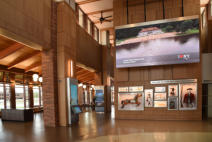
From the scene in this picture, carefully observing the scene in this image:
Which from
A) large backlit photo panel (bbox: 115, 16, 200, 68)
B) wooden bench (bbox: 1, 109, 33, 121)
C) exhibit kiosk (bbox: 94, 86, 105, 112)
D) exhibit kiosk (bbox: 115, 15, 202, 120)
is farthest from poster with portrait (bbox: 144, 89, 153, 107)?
wooden bench (bbox: 1, 109, 33, 121)

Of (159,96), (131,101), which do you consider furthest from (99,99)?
(159,96)

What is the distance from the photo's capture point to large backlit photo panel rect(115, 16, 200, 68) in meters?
8.21

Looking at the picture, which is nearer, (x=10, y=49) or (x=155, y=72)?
(x=10, y=49)

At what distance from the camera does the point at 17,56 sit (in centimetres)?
1079

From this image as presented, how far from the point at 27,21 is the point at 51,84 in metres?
3.08

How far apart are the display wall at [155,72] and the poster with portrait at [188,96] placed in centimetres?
16

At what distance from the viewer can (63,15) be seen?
8148 mm

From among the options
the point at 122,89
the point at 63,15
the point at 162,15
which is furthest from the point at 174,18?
the point at 63,15

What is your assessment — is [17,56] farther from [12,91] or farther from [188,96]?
[188,96]

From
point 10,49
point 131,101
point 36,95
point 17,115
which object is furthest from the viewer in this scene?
point 36,95

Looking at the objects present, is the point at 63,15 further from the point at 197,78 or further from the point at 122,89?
the point at 197,78

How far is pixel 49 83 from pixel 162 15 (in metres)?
7.44

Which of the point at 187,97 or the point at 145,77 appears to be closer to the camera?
the point at 187,97

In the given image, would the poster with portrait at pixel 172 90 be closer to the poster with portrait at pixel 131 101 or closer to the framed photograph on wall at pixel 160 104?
the framed photograph on wall at pixel 160 104
